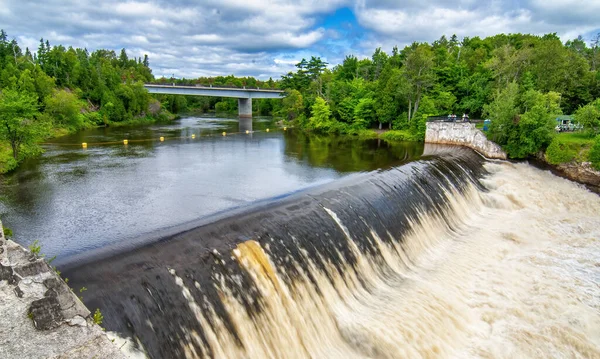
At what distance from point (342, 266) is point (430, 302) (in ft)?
8.73

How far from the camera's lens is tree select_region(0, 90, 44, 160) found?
21.6 m

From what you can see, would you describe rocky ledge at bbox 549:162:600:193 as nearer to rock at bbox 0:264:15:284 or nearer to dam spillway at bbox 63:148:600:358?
dam spillway at bbox 63:148:600:358

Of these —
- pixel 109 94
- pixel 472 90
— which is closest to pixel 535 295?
pixel 472 90

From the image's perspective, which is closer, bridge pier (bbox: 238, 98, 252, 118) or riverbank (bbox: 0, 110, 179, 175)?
riverbank (bbox: 0, 110, 179, 175)

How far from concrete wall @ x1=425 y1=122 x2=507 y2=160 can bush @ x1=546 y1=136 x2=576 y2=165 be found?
3.32 metres

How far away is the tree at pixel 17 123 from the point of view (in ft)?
71.0

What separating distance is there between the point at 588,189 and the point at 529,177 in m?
3.14

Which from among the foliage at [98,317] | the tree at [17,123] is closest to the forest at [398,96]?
the tree at [17,123]

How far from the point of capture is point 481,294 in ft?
36.0

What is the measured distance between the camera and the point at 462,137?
1266 inches

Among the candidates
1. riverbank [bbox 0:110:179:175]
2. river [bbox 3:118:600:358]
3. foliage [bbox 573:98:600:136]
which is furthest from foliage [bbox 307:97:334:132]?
riverbank [bbox 0:110:179:175]

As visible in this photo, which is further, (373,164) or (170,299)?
(373,164)

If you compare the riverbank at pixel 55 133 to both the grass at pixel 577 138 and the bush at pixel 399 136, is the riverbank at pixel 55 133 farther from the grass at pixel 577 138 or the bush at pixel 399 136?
the grass at pixel 577 138

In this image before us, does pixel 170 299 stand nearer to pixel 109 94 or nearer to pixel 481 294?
pixel 481 294
